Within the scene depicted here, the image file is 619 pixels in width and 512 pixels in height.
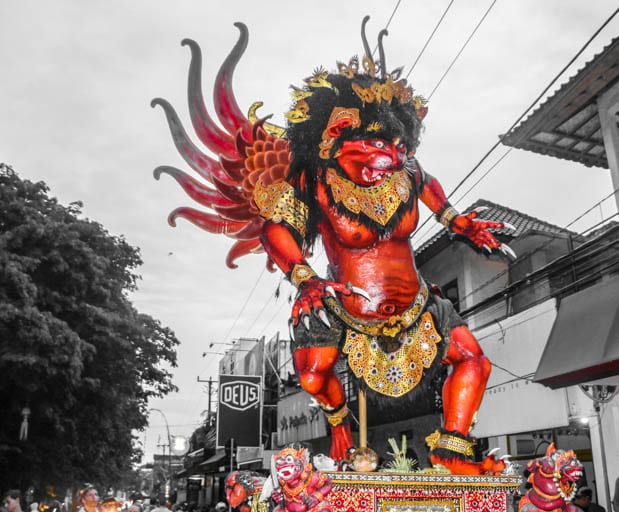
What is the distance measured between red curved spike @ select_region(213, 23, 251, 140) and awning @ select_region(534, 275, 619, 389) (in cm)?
454

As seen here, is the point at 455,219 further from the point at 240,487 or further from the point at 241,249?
the point at 240,487

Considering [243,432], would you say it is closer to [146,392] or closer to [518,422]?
[146,392]

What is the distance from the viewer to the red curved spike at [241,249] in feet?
18.4

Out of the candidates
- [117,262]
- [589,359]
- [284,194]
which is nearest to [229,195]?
[284,194]

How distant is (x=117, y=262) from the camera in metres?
18.1

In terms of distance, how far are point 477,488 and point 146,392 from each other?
1558 cm

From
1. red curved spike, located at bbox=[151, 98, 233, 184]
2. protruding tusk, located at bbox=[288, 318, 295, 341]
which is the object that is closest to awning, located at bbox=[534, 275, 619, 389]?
protruding tusk, located at bbox=[288, 318, 295, 341]

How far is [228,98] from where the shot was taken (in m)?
5.38

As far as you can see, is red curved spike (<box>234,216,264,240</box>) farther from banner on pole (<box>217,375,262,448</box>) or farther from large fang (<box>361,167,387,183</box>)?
banner on pole (<box>217,375,262,448</box>)

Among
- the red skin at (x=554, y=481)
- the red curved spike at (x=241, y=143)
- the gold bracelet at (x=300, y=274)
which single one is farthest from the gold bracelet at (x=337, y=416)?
the red curved spike at (x=241, y=143)

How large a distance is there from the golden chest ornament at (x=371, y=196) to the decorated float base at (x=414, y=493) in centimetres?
172

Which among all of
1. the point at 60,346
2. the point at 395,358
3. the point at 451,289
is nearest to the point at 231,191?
the point at 395,358

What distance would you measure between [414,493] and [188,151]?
3.28 metres

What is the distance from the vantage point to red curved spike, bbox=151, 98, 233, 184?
17.7 ft
